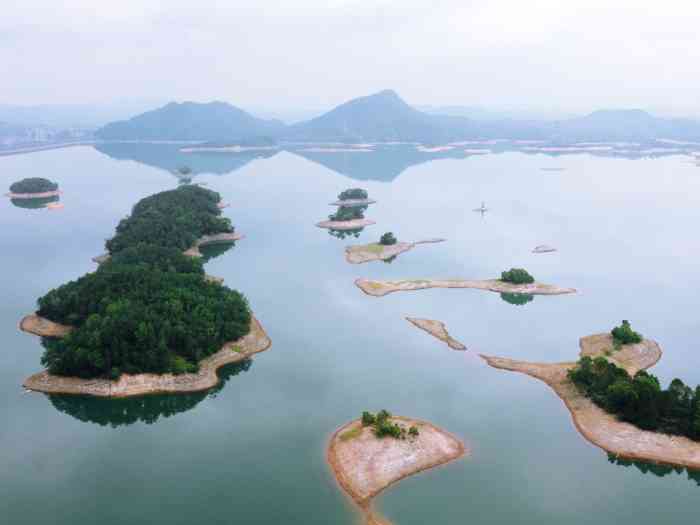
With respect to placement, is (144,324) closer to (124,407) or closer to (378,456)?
(124,407)

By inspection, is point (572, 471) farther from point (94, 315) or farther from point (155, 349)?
point (94, 315)

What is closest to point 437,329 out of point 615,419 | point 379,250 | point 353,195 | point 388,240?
point 615,419

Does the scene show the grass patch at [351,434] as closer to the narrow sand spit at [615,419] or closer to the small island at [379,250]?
the narrow sand spit at [615,419]

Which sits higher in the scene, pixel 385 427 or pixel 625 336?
pixel 625 336

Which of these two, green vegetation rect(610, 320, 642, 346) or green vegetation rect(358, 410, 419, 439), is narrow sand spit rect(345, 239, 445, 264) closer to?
green vegetation rect(610, 320, 642, 346)

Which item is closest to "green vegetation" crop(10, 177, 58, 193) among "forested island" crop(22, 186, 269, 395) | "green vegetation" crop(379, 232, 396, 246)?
"forested island" crop(22, 186, 269, 395)
